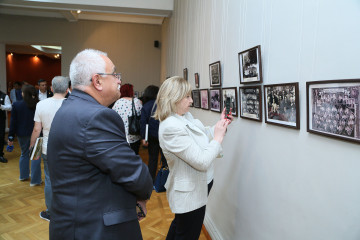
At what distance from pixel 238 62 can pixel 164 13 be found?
15.3ft

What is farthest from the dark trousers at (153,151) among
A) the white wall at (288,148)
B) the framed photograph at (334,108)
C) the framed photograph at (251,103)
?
the framed photograph at (334,108)

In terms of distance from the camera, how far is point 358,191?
3.67ft

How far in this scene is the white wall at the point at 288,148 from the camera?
1.19 m

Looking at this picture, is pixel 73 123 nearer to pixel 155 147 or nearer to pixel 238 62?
pixel 238 62

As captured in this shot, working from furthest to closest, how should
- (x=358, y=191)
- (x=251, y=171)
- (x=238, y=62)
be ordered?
1. (x=238, y=62)
2. (x=251, y=171)
3. (x=358, y=191)

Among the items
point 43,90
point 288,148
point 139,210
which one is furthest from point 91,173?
point 43,90

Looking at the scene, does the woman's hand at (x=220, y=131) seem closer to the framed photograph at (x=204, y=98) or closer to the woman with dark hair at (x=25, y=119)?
the framed photograph at (x=204, y=98)

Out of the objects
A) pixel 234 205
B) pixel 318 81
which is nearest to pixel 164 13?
pixel 234 205

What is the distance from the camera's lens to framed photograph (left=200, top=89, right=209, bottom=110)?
329 centimetres

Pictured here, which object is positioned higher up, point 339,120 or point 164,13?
point 164,13

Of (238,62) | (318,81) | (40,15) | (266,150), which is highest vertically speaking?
(40,15)

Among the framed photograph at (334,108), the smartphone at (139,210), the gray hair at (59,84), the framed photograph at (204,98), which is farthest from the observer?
the framed photograph at (204,98)

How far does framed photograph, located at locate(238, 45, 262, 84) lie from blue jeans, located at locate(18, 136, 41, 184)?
12.5 ft

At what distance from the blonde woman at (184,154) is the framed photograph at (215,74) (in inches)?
35.1
